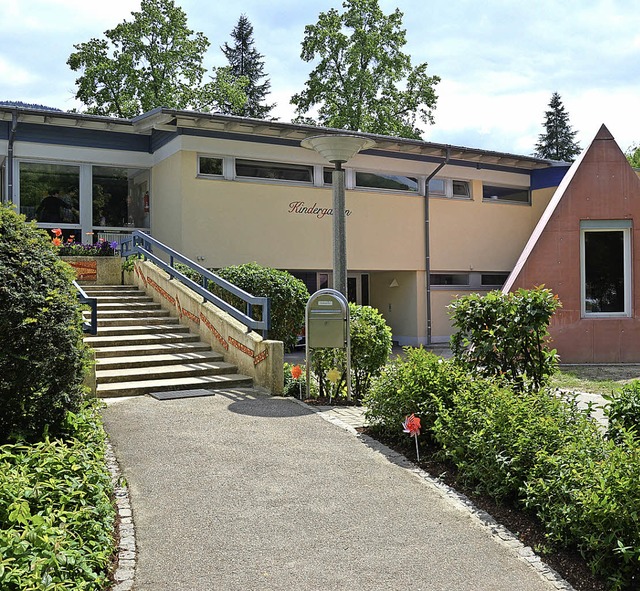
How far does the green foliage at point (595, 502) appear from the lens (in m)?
3.90

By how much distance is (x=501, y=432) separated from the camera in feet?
17.5

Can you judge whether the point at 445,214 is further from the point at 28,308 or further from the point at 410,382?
the point at 28,308

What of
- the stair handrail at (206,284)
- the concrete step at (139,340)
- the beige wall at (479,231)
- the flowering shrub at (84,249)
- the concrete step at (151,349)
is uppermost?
the beige wall at (479,231)

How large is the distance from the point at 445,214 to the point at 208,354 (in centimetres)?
1138

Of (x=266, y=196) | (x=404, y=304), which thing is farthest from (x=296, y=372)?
(x=404, y=304)

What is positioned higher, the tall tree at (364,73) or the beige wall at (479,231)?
the tall tree at (364,73)

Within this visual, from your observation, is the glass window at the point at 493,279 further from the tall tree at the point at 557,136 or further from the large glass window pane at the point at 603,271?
the tall tree at the point at 557,136

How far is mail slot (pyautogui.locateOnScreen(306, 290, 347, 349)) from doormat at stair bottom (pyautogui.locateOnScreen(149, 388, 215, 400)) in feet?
4.86

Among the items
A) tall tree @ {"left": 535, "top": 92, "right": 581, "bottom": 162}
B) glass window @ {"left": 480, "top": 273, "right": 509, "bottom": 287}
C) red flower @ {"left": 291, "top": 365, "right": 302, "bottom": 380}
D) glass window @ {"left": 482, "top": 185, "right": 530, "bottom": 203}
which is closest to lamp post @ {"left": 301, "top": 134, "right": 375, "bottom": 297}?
red flower @ {"left": 291, "top": 365, "right": 302, "bottom": 380}

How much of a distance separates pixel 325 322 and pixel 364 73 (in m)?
25.4

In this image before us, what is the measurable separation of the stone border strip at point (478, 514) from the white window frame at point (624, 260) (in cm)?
803

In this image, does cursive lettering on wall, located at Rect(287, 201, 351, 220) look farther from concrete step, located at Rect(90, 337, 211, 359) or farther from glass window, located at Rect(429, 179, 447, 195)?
concrete step, located at Rect(90, 337, 211, 359)

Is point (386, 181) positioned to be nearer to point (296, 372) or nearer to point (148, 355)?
point (148, 355)

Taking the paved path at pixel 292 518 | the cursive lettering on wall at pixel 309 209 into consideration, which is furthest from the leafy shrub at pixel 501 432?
the cursive lettering on wall at pixel 309 209
